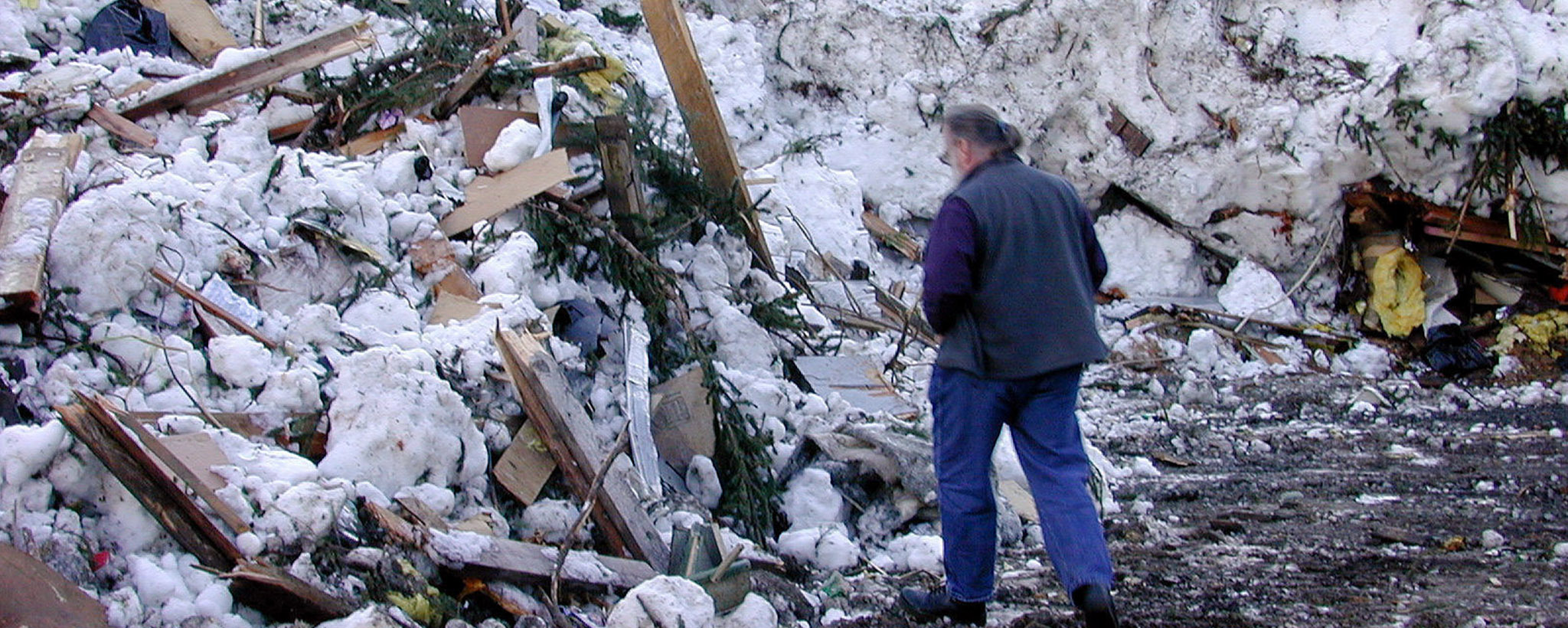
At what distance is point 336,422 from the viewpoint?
3.62m

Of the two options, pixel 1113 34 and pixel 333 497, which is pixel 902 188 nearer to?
pixel 1113 34

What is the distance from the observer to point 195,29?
6277 millimetres

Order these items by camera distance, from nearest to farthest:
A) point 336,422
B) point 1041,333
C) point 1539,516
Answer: point 1041,333
point 336,422
point 1539,516

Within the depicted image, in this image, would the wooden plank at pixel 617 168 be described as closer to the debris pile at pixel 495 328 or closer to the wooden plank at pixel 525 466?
the debris pile at pixel 495 328

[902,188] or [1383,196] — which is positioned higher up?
[1383,196]

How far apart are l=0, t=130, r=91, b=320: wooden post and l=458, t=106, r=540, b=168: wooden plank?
1593mm

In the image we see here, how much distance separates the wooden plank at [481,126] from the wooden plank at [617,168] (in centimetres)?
45

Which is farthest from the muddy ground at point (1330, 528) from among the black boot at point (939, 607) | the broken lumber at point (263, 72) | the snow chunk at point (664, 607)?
the broken lumber at point (263, 72)

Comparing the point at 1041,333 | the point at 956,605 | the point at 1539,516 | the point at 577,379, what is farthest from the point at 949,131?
the point at 1539,516

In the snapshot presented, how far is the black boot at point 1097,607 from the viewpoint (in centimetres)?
292

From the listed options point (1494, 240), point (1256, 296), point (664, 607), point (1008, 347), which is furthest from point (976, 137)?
point (1494, 240)

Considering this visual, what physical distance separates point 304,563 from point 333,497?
9.8 inches

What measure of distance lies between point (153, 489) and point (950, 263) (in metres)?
2.20

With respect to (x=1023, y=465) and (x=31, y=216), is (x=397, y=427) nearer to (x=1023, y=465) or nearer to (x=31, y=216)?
(x=31, y=216)
